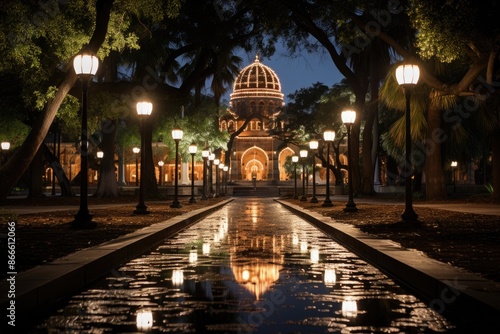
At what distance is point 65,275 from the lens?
23.5 feet

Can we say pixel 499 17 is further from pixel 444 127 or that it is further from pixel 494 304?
pixel 444 127

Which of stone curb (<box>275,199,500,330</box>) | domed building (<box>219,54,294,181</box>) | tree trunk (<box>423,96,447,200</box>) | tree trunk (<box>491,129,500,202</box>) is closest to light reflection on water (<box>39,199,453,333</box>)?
stone curb (<box>275,199,500,330</box>)

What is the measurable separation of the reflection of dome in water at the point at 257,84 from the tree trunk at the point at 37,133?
355ft

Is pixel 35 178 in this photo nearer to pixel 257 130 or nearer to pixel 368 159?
pixel 368 159

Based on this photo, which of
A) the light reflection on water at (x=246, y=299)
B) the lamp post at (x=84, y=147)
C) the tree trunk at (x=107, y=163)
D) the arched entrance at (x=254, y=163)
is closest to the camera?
the light reflection on water at (x=246, y=299)

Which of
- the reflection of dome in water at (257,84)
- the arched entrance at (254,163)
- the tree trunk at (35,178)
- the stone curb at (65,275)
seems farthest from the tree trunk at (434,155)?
the reflection of dome in water at (257,84)

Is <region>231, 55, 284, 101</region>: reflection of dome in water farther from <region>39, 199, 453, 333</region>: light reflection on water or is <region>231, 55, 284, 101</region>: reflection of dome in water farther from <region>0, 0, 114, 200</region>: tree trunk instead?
<region>39, 199, 453, 333</region>: light reflection on water

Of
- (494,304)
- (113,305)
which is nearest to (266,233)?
(113,305)

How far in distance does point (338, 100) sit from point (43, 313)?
47.6 metres

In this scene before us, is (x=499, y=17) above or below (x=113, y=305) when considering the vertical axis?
above

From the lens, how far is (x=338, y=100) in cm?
5238

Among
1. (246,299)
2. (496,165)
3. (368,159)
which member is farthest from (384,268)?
(368,159)

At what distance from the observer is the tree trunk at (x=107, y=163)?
132ft

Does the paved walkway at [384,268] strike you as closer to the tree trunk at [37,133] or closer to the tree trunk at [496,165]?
the tree trunk at [37,133]
